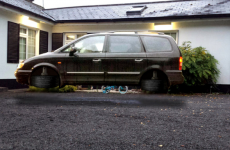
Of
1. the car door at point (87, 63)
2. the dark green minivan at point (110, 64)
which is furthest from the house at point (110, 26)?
the car door at point (87, 63)

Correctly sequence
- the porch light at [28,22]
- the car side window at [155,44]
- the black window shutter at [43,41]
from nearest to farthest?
the car side window at [155,44], the porch light at [28,22], the black window shutter at [43,41]

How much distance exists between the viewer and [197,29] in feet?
41.7

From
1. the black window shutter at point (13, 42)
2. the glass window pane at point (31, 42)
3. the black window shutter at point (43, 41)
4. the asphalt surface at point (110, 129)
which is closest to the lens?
the asphalt surface at point (110, 129)

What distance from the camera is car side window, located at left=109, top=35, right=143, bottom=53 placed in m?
3.36

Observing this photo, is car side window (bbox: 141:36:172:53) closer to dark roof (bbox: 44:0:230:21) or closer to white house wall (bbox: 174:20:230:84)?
dark roof (bbox: 44:0:230:21)

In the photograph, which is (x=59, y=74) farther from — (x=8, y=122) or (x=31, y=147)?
(x=8, y=122)

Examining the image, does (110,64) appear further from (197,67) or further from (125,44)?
(197,67)

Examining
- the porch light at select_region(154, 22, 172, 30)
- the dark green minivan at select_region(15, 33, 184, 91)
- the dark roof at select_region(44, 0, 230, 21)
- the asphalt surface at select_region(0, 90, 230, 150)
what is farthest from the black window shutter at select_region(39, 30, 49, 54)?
the dark green minivan at select_region(15, 33, 184, 91)

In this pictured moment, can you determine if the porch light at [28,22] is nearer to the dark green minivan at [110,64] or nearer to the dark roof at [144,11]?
the dark roof at [144,11]

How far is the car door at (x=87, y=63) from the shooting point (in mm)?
3223

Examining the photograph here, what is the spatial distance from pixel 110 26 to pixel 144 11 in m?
2.29

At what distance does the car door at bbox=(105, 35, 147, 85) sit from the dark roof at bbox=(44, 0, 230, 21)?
9440 millimetres

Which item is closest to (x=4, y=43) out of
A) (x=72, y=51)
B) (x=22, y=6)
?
(x=22, y=6)

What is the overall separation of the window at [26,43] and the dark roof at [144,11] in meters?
1.09
